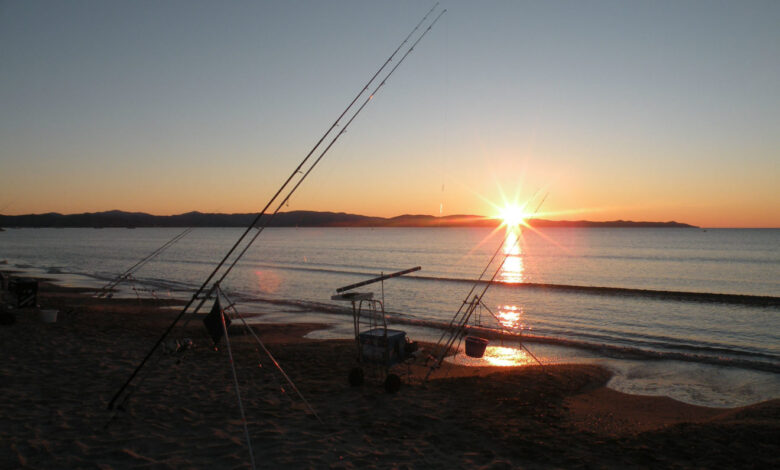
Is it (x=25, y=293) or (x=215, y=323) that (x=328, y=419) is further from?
(x=25, y=293)

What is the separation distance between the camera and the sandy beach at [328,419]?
7.18 m

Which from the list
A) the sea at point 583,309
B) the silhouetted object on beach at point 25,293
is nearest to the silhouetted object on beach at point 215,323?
the sea at point 583,309

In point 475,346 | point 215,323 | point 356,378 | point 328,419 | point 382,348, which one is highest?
point 215,323

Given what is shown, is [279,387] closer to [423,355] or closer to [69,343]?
[423,355]

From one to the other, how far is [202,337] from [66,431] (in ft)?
31.4

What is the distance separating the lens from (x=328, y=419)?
8.95 meters

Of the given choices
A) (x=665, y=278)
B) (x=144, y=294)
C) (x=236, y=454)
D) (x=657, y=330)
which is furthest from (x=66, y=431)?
(x=665, y=278)

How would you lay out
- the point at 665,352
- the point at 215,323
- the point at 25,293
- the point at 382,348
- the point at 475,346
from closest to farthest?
the point at 215,323 < the point at 382,348 < the point at 475,346 < the point at 665,352 < the point at 25,293

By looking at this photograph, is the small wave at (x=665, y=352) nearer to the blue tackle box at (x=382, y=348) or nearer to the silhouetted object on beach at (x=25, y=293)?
the blue tackle box at (x=382, y=348)

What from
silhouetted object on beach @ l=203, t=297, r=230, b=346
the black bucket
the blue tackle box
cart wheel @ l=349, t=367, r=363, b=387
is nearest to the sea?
the black bucket

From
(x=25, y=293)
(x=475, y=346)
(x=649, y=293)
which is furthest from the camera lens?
(x=649, y=293)

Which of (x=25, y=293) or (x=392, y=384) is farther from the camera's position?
(x=25, y=293)

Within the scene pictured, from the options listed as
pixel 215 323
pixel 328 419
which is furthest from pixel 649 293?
pixel 215 323

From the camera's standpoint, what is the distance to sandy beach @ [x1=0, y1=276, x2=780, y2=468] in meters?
7.18
